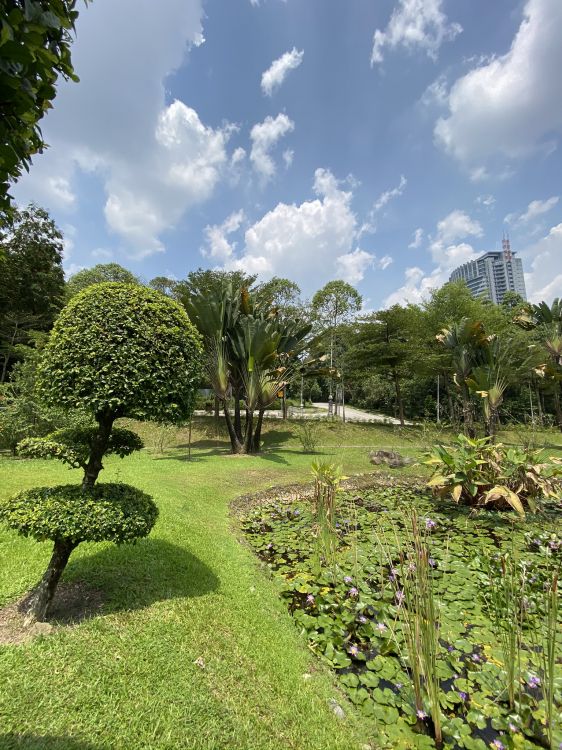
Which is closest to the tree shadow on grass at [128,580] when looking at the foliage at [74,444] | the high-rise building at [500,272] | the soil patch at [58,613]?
the soil patch at [58,613]

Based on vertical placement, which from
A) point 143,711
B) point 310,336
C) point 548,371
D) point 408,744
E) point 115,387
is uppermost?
point 310,336

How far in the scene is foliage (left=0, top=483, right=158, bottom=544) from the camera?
225 cm

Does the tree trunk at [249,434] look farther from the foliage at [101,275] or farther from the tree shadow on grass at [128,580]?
the foliage at [101,275]

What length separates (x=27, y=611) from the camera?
247cm

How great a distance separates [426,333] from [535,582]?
60.3 feet

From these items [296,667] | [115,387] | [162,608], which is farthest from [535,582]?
[115,387]

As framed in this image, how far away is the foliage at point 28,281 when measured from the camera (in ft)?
59.2

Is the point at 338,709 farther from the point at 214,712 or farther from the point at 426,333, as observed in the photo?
the point at 426,333

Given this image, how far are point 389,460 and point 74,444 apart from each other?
8979mm

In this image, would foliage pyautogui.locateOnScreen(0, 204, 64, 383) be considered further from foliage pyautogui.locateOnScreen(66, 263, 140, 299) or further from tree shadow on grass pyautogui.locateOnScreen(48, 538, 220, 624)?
tree shadow on grass pyautogui.locateOnScreen(48, 538, 220, 624)

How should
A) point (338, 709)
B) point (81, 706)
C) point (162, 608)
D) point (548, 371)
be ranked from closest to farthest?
point (81, 706) < point (338, 709) < point (162, 608) < point (548, 371)

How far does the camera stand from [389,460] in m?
10.2

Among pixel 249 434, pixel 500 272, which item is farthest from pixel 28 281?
pixel 500 272

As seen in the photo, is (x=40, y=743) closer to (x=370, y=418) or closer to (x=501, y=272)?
(x=370, y=418)
